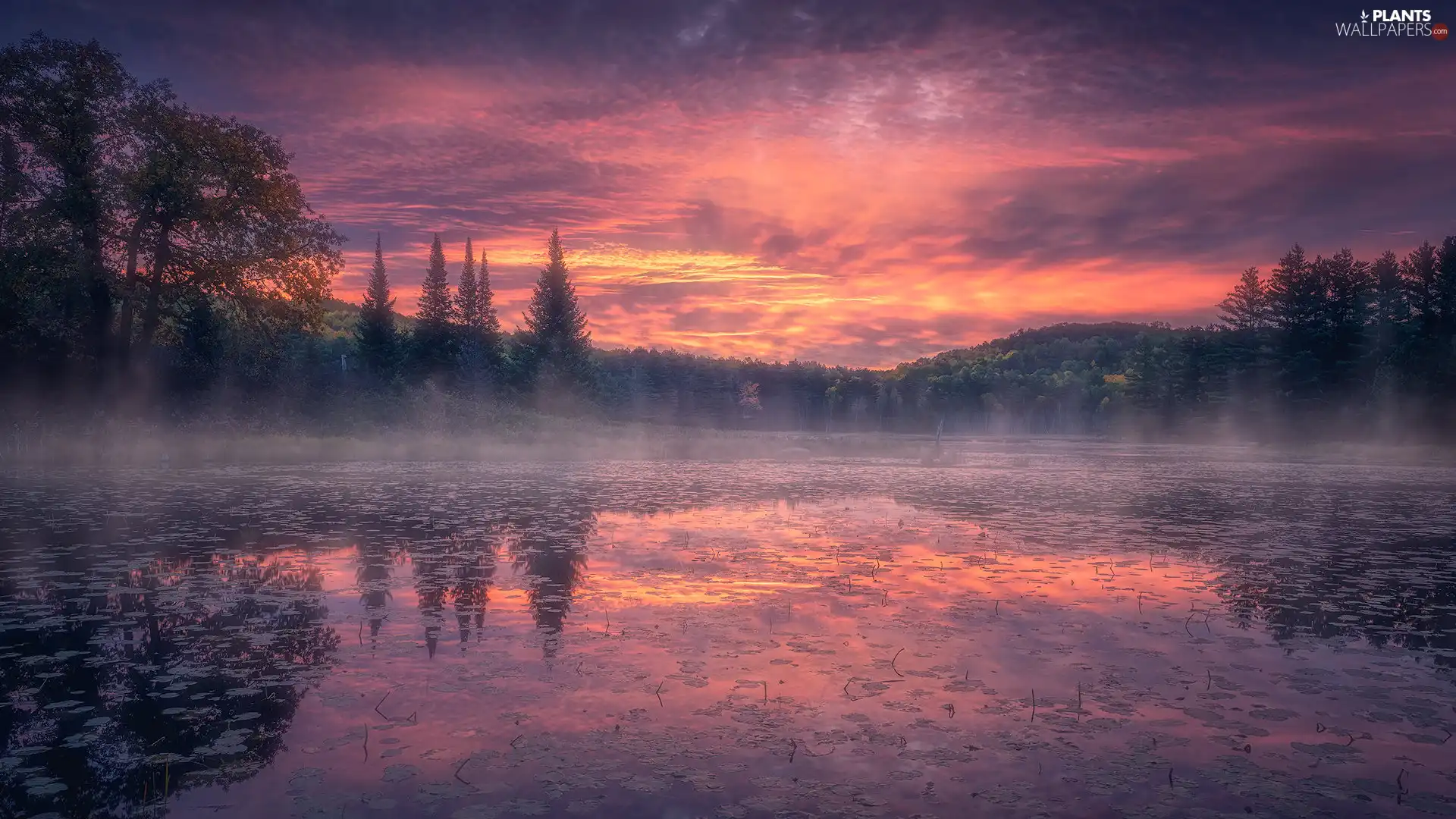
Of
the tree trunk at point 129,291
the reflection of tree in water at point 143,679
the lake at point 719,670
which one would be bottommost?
the lake at point 719,670

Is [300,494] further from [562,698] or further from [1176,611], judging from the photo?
[1176,611]

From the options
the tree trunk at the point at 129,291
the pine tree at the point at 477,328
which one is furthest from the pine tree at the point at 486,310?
the tree trunk at the point at 129,291

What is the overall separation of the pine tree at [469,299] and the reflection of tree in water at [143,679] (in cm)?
9225

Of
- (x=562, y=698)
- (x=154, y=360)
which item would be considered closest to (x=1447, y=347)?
(x=562, y=698)

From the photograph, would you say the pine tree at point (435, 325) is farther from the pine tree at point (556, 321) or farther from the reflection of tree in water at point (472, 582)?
the reflection of tree in water at point (472, 582)

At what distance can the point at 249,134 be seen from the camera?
3662 centimetres

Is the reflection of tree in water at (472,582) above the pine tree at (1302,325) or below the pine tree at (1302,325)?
below

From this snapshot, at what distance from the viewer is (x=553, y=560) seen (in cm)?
1523

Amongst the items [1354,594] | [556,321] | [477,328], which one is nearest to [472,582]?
[1354,594]

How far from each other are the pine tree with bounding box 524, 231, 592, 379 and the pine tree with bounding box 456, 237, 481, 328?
15562 millimetres

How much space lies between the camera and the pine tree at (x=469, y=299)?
102 meters

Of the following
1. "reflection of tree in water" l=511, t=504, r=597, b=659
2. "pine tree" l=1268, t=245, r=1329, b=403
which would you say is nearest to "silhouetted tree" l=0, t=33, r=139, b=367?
"reflection of tree in water" l=511, t=504, r=597, b=659

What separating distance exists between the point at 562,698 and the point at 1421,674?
9193 millimetres

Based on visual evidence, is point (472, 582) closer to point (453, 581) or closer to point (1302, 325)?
point (453, 581)
